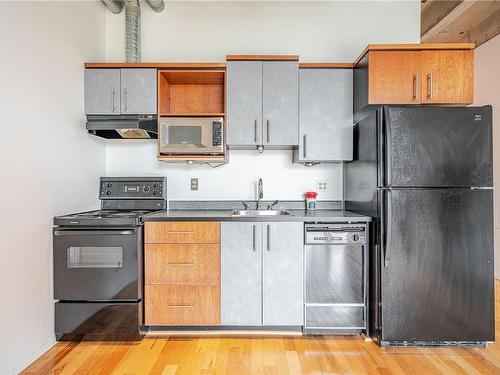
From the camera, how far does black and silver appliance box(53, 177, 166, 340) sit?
2.12 metres

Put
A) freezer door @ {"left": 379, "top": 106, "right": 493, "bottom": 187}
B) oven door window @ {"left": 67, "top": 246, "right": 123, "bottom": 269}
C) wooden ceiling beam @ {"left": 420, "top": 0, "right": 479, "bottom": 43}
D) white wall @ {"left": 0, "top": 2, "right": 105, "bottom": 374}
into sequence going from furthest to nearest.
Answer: wooden ceiling beam @ {"left": 420, "top": 0, "right": 479, "bottom": 43}
oven door window @ {"left": 67, "top": 246, "right": 123, "bottom": 269}
freezer door @ {"left": 379, "top": 106, "right": 493, "bottom": 187}
white wall @ {"left": 0, "top": 2, "right": 105, "bottom": 374}

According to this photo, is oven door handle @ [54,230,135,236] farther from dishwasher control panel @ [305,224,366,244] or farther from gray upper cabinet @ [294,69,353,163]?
gray upper cabinet @ [294,69,353,163]

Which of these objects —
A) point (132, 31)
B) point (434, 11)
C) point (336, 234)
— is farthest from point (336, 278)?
point (434, 11)

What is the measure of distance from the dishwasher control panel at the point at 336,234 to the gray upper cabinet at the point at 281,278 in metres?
0.15

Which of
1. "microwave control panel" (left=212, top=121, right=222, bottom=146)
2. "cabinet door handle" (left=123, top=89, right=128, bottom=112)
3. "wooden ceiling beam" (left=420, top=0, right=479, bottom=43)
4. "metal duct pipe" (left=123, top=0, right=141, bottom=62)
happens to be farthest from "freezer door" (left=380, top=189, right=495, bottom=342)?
"wooden ceiling beam" (left=420, top=0, right=479, bottom=43)

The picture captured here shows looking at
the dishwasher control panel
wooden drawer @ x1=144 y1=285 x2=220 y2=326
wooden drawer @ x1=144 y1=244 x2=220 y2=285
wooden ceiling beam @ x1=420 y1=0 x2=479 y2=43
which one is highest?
wooden ceiling beam @ x1=420 y1=0 x2=479 y2=43

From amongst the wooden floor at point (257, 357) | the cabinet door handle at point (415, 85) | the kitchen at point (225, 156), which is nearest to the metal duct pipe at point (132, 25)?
the kitchen at point (225, 156)

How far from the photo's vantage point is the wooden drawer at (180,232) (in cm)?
222

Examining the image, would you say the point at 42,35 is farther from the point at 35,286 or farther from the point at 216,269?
the point at 216,269

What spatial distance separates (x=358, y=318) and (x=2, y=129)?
2615mm

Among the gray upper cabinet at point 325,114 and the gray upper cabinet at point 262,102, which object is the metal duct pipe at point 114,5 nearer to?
the gray upper cabinet at point 262,102

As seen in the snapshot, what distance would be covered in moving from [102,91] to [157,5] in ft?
3.18

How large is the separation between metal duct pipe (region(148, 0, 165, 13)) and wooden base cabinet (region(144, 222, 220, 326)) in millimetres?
1970

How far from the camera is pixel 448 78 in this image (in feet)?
7.22
